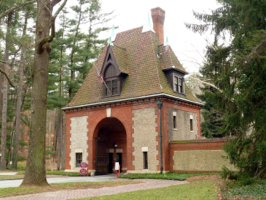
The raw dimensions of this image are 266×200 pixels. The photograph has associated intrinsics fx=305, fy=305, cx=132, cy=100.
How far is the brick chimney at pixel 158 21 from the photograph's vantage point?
28.5 m

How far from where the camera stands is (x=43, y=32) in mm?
15359

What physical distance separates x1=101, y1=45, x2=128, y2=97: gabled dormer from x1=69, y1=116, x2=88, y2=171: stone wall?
10.9 ft

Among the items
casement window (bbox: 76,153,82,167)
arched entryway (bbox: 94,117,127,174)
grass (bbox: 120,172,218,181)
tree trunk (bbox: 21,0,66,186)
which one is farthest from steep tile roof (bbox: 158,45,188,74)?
tree trunk (bbox: 21,0,66,186)

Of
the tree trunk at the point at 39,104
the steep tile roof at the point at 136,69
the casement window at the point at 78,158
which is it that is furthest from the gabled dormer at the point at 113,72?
the tree trunk at the point at 39,104

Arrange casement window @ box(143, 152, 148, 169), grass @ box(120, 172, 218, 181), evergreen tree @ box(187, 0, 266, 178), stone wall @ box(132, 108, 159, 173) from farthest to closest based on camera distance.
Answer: casement window @ box(143, 152, 148, 169) → stone wall @ box(132, 108, 159, 173) → grass @ box(120, 172, 218, 181) → evergreen tree @ box(187, 0, 266, 178)

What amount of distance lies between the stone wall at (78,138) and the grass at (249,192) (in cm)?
1524

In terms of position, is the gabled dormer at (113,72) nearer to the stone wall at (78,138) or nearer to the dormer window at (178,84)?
the stone wall at (78,138)

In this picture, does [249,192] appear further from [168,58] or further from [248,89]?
[168,58]

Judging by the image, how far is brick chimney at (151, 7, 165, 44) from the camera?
28541 millimetres

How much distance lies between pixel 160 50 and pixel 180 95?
13.8 ft

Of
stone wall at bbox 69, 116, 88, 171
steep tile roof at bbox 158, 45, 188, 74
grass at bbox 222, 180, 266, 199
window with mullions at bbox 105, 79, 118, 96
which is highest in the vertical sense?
steep tile roof at bbox 158, 45, 188, 74

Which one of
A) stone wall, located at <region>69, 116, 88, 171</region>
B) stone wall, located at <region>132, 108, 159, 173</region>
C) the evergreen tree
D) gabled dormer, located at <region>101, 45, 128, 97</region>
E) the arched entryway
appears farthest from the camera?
the arched entryway

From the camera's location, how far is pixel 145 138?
73.0 ft

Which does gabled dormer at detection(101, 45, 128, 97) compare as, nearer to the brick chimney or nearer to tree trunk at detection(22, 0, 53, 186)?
the brick chimney
